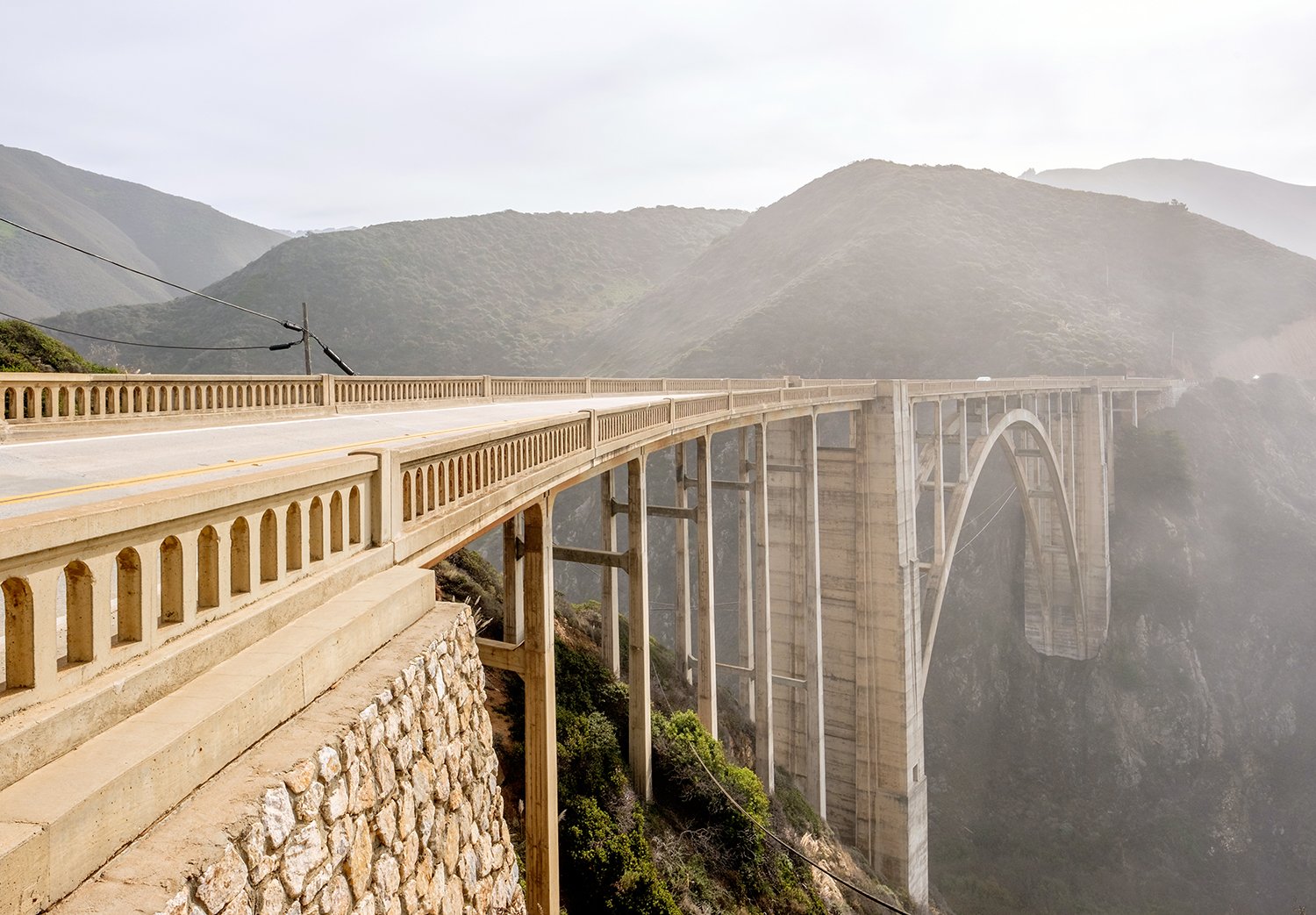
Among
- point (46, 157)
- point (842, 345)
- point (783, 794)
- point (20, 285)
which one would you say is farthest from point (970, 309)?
point (46, 157)

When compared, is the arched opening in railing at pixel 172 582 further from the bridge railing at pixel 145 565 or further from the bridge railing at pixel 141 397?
the bridge railing at pixel 141 397

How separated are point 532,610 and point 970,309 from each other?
7658 cm

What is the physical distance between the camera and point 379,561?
479 cm

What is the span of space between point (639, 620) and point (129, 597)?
9.48 metres

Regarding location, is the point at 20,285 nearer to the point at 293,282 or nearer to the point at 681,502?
the point at 293,282

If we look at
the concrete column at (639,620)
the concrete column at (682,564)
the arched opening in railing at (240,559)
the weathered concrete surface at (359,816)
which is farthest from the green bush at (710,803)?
the arched opening in railing at (240,559)

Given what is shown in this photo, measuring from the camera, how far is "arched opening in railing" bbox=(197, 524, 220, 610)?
3.29 metres

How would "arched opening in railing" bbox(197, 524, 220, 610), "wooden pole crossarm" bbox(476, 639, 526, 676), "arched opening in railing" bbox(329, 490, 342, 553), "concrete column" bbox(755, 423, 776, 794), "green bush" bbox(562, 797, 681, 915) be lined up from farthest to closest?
"concrete column" bbox(755, 423, 776, 794)
"green bush" bbox(562, 797, 681, 915)
"wooden pole crossarm" bbox(476, 639, 526, 676)
"arched opening in railing" bbox(329, 490, 342, 553)
"arched opening in railing" bbox(197, 524, 220, 610)

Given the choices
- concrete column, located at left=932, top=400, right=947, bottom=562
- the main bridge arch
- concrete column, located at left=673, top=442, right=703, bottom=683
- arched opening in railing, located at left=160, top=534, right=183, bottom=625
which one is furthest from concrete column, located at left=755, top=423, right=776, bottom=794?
the main bridge arch

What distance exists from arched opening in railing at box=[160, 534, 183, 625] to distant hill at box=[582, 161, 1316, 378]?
68.7 metres

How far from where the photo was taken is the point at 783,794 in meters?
19.8

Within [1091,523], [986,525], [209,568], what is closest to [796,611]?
[209,568]

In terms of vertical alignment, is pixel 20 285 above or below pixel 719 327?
above

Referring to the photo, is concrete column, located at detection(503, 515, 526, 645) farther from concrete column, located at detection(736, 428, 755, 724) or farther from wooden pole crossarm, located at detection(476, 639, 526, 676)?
concrete column, located at detection(736, 428, 755, 724)
